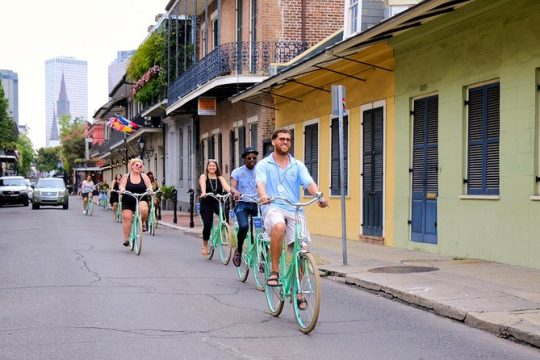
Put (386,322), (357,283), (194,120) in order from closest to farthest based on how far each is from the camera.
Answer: (386,322) → (357,283) → (194,120)

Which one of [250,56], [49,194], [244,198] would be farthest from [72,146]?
[244,198]

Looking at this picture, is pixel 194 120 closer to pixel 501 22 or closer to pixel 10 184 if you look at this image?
pixel 10 184

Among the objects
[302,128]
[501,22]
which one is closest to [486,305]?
[501,22]

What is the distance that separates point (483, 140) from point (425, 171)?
6.47ft

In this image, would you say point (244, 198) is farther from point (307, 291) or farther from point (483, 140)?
point (483, 140)

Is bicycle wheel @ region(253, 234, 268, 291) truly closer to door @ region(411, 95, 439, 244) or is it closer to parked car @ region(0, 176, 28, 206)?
door @ region(411, 95, 439, 244)

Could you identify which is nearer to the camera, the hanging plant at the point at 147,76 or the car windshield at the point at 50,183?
the hanging plant at the point at 147,76

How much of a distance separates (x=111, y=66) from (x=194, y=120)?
521ft

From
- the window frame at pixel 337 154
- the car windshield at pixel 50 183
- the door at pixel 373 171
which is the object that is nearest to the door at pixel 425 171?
the door at pixel 373 171

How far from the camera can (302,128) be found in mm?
20875

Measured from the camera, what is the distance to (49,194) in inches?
1486

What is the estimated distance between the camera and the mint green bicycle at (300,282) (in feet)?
22.7

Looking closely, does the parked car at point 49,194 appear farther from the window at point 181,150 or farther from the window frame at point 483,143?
the window frame at point 483,143

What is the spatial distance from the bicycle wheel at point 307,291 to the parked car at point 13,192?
36.8 m
